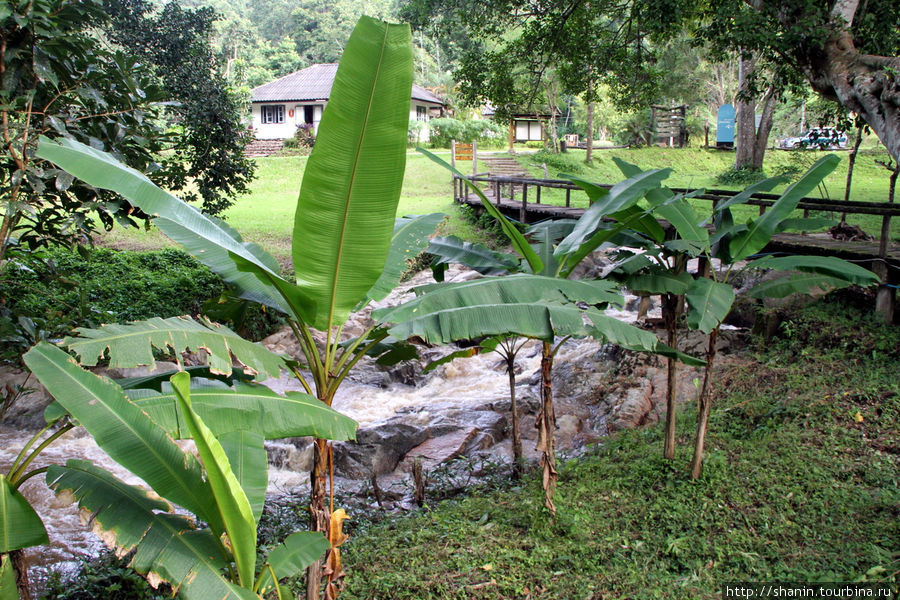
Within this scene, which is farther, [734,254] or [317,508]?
[734,254]

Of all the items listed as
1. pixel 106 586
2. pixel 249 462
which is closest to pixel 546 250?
pixel 249 462

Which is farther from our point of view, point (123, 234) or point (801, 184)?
point (123, 234)

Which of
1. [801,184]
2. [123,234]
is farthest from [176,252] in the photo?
[801,184]

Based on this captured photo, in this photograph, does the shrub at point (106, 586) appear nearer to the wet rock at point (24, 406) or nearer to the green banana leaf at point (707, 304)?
the green banana leaf at point (707, 304)

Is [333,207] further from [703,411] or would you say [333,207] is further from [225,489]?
[703,411]

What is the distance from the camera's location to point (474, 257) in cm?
489

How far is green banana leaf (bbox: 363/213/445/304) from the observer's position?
133 inches

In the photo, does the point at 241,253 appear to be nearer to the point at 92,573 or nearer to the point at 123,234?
the point at 92,573

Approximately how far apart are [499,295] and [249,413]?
1.45m

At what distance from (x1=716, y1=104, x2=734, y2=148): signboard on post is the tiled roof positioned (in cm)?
1613

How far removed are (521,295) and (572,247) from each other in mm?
867

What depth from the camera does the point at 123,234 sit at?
50.9 ft

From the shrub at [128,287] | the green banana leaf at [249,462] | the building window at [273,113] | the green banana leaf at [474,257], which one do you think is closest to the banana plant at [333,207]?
the green banana leaf at [249,462]

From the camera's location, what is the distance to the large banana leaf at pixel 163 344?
2.27m
